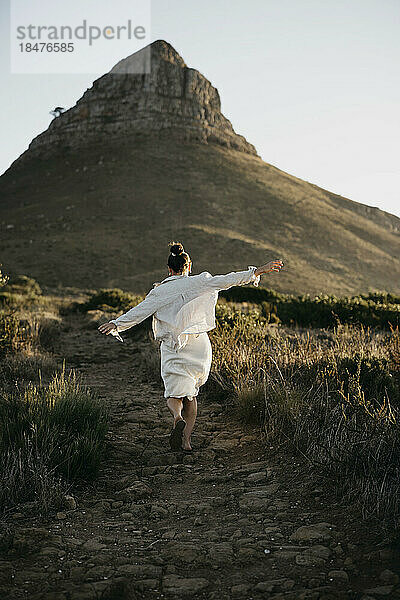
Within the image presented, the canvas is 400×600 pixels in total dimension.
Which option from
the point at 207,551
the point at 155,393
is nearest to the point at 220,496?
the point at 207,551

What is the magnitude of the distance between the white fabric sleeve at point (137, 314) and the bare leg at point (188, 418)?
0.90m

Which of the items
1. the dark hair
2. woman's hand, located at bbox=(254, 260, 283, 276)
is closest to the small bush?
the dark hair

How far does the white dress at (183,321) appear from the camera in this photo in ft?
16.9

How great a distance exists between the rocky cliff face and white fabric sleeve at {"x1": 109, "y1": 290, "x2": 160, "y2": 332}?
69829 millimetres

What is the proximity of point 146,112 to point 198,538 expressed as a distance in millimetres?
75630

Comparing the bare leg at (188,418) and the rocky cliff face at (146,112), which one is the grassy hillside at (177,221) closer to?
the rocky cliff face at (146,112)

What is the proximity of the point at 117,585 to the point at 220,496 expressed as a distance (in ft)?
4.79

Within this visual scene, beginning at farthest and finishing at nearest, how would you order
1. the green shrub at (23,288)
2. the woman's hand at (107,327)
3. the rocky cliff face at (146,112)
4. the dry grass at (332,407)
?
the rocky cliff face at (146,112) < the green shrub at (23,288) < the woman's hand at (107,327) < the dry grass at (332,407)

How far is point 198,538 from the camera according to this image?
10.9ft

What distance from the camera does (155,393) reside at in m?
7.30

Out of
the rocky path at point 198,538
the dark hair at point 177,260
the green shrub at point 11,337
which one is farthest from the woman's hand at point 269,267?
the green shrub at point 11,337

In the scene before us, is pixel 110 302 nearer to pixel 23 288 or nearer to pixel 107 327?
pixel 23 288

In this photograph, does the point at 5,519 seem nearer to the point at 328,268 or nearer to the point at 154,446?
the point at 154,446

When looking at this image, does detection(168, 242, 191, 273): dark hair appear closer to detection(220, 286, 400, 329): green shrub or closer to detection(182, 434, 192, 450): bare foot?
detection(182, 434, 192, 450): bare foot
